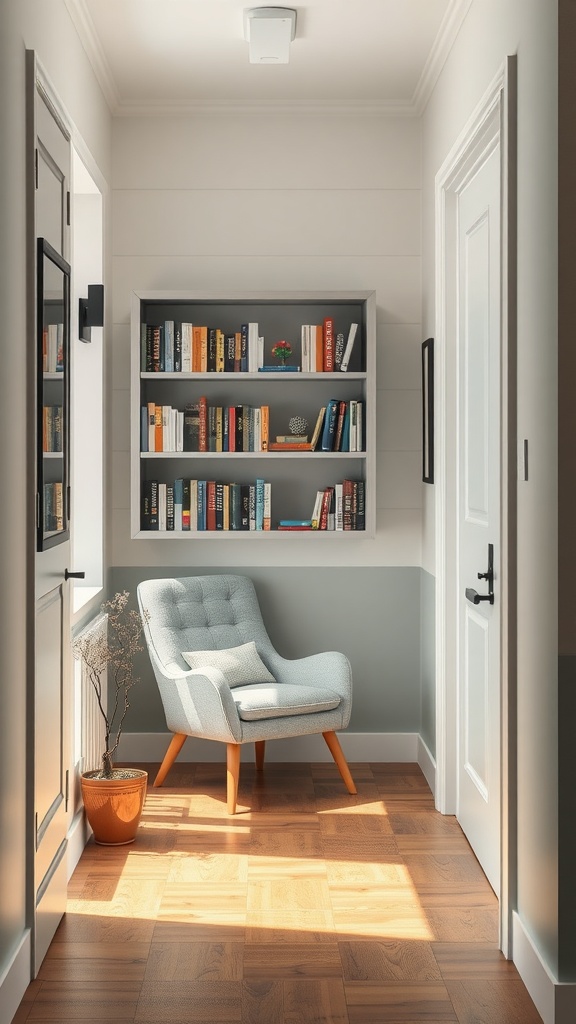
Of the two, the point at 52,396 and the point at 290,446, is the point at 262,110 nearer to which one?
the point at 290,446

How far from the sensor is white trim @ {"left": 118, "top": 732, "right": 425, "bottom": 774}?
15.1ft

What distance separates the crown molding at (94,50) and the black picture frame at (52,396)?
0.98 metres

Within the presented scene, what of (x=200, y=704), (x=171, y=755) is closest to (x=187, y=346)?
(x=200, y=704)

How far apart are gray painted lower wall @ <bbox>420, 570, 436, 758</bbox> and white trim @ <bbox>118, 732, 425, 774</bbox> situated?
14 centimetres

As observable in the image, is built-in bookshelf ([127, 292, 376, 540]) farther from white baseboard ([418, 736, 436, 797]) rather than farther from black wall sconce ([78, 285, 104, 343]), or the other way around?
white baseboard ([418, 736, 436, 797])

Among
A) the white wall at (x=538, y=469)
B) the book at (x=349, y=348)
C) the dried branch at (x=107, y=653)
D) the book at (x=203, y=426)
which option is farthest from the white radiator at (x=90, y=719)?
the white wall at (x=538, y=469)

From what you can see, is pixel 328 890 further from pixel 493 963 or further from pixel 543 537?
pixel 543 537

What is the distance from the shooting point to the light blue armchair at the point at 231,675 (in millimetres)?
3914

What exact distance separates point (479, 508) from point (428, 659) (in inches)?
42.9

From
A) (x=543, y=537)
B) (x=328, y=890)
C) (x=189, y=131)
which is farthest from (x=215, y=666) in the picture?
(x=189, y=131)

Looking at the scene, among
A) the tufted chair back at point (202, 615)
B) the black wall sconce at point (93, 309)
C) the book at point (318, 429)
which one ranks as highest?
the black wall sconce at point (93, 309)

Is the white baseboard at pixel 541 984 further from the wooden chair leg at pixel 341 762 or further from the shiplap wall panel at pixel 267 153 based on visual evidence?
the shiplap wall panel at pixel 267 153

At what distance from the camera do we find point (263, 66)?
13.3 feet
